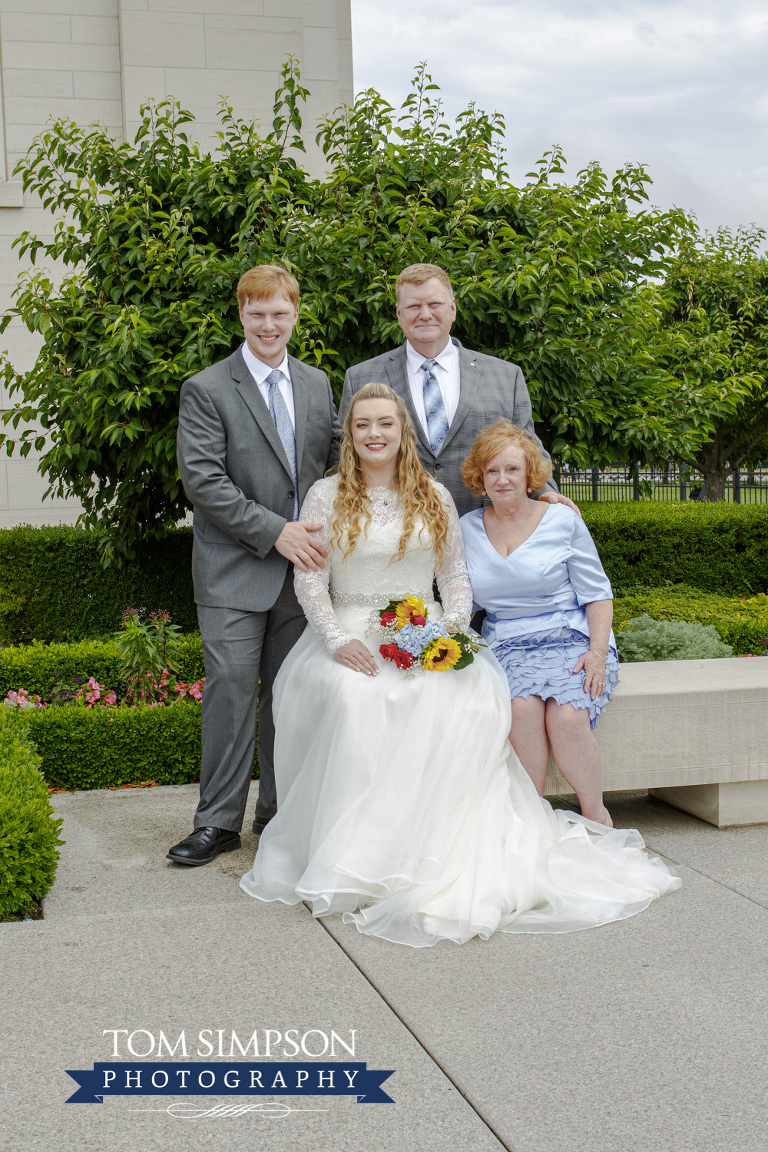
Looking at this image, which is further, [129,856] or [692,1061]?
[129,856]

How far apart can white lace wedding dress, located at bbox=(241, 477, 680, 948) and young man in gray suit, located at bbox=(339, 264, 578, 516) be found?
0.46m

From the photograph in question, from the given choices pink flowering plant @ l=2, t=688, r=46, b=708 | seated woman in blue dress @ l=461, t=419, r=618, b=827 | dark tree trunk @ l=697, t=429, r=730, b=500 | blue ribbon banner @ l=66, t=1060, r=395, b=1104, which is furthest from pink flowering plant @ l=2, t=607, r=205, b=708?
dark tree trunk @ l=697, t=429, r=730, b=500

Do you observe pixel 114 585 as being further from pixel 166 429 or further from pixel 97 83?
pixel 97 83

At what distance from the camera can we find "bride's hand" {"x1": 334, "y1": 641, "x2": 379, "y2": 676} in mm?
3607

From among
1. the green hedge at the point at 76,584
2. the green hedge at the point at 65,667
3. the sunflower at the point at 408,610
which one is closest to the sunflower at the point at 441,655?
the sunflower at the point at 408,610

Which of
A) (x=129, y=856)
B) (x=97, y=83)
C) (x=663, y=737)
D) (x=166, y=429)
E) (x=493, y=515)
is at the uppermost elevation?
(x=97, y=83)

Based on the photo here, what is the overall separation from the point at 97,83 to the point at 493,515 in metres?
7.73

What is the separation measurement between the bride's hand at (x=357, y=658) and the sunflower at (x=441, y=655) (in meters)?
0.20

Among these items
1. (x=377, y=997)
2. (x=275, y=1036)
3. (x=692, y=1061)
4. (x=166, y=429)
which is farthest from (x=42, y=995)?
(x=166, y=429)

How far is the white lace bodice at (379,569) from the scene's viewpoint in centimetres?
386

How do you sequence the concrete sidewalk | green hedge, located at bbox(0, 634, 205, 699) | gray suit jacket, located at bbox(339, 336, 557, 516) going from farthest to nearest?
green hedge, located at bbox(0, 634, 205, 699), gray suit jacket, located at bbox(339, 336, 557, 516), the concrete sidewalk

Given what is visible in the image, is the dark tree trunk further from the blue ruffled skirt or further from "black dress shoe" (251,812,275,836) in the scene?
"black dress shoe" (251,812,275,836)

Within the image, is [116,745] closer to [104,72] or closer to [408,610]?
[408,610]

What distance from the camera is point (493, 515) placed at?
13.4 ft
